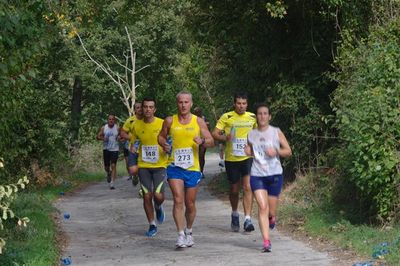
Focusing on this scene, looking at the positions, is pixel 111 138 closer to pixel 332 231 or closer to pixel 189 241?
pixel 189 241

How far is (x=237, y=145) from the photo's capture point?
11117 millimetres

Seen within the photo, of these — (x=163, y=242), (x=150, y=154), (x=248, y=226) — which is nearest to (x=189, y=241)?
(x=163, y=242)

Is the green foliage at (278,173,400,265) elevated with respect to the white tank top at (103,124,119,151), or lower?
lower

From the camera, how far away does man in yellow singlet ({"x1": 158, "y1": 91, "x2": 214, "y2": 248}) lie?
385 inches

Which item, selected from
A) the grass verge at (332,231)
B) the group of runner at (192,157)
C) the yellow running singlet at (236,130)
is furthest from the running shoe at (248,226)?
the yellow running singlet at (236,130)

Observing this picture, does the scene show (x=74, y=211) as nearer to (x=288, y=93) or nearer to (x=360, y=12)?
(x=288, y=93)

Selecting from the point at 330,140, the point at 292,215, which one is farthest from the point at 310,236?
the point at 330,140

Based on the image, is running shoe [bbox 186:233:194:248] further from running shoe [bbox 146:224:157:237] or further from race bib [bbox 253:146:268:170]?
race bib [bbox 253:146:268:170]

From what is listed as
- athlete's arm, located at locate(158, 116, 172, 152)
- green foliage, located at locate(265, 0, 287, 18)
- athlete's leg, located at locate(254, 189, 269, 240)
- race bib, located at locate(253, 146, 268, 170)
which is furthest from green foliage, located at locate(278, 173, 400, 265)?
green foliage, located at locate(265, 0, 287, 18)

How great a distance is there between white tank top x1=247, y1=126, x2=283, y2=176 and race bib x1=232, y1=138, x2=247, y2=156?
158cm

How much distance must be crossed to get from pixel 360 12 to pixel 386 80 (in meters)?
3.86

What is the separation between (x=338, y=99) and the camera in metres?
12.4

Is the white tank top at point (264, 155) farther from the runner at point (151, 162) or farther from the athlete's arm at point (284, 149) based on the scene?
the runner at point (151, 162)

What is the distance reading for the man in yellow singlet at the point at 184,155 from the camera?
32.1 feet
